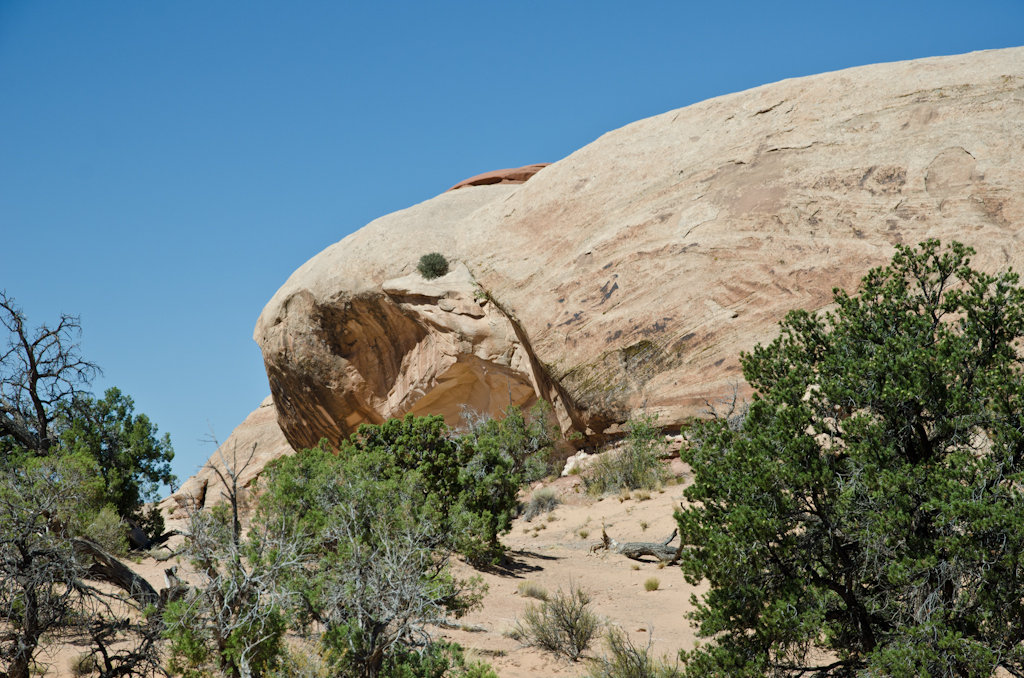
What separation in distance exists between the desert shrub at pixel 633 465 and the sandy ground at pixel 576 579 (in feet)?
1.47

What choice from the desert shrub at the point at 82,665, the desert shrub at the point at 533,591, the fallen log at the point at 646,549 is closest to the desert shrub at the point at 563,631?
the desert shrub at the point at 533,591

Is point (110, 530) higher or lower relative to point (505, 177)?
lower

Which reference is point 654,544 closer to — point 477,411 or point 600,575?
point 600,575

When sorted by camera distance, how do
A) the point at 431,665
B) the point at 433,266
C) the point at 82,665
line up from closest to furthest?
the point at 431,665 < the point at 82,665 < the point at 433,266

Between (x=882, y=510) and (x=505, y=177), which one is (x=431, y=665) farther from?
(x=505, y=177)

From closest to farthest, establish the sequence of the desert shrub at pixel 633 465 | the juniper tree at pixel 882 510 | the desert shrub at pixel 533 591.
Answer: the juniper tree at pixel 882 510, the desert shrub at pixel 533 591, the desert shrub at pixel 633 465

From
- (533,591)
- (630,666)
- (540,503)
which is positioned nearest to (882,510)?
(630,666)

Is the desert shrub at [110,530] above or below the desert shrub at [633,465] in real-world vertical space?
above

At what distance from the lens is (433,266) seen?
79.2 ft

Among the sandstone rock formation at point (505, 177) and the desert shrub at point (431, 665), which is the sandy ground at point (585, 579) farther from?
the sandstone rock formation at point (505, 177)

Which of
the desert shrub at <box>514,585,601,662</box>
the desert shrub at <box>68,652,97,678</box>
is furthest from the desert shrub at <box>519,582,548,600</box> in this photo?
the desert shrub at <box>68,652,97,678</box>

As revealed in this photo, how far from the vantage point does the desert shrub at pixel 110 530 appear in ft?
53.0

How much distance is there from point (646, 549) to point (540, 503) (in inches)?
232

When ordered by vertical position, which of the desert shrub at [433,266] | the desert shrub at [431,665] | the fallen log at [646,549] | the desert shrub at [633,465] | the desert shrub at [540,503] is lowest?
the fallen log at [646,549]
